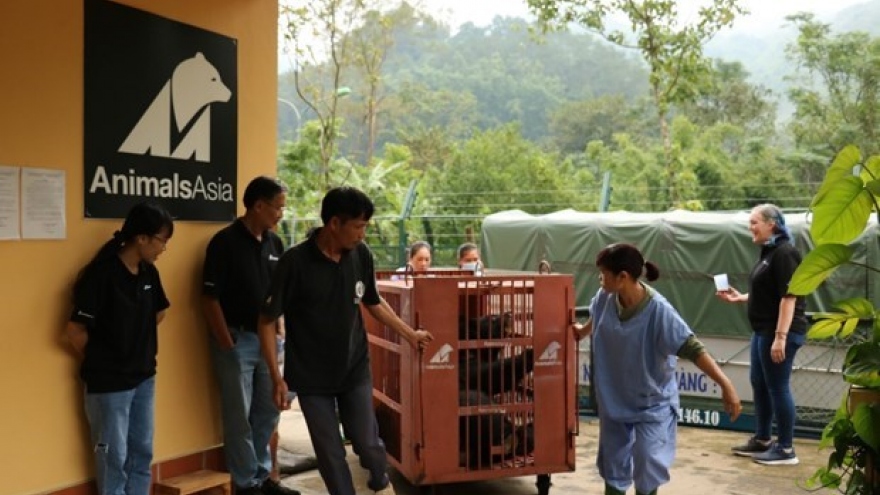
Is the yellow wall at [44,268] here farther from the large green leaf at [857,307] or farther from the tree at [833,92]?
the tree at [833,92]

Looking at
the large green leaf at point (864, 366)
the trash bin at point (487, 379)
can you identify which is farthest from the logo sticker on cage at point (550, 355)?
the large green leaf at point (864, 366)

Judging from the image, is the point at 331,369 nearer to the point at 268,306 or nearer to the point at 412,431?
the point at 268,306

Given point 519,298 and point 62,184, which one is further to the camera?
point 519,298

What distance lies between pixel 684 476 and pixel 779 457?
852 mm

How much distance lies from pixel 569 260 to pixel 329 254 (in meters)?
5.17

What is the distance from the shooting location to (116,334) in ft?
14.2

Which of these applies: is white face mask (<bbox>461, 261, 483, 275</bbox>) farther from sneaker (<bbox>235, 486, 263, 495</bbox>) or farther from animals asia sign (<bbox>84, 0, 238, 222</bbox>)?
sneaker (<bbox>235, 486, 263, 495</bbox>)

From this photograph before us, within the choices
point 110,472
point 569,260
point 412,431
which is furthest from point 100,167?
point 569,260

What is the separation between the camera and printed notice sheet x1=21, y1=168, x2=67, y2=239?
4.21 m

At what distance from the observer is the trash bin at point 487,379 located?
5262 millimetres

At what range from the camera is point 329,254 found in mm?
4484

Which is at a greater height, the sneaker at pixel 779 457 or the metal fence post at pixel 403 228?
the metal fence post at pixel 403 228

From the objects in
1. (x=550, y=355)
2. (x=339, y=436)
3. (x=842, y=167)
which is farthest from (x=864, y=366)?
(x=339, y=436)

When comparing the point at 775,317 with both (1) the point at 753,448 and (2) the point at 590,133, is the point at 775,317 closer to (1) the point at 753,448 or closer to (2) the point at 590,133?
(1) the point at 753,448
